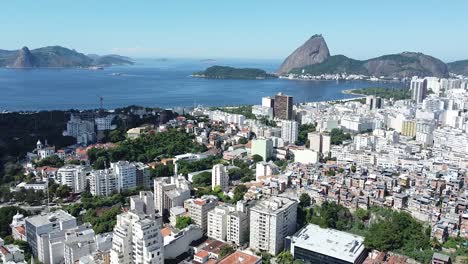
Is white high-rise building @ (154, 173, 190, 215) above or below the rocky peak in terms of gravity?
below

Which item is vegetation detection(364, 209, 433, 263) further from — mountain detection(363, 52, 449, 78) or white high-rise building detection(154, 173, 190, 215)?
mountain detection(363, 52, 449, 78)

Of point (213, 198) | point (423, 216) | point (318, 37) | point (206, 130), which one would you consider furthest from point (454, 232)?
point (318, 37)

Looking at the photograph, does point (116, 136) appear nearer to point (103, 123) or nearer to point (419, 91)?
point (103, 123)

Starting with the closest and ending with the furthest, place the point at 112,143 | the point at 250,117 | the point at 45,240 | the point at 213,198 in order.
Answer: the point at 45,240, the point at 213,198, the point at 112,143, the point at 250,117

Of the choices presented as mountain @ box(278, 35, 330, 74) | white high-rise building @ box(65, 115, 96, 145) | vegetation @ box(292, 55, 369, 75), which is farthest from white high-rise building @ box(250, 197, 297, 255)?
mountain @ box(278, 35, 330, 74)

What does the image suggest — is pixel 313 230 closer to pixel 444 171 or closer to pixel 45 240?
pixel 45 240

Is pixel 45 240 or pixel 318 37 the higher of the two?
pixel 318 37
